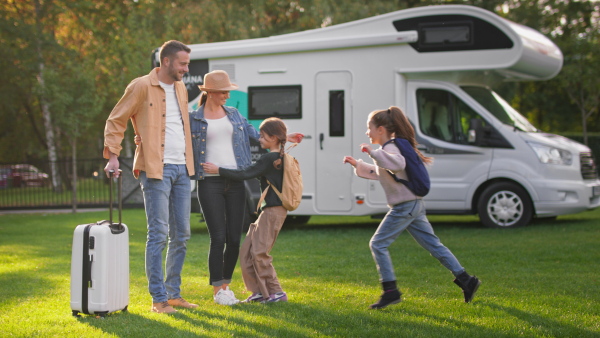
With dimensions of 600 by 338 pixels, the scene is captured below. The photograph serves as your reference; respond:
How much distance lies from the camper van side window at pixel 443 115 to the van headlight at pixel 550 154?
0.97 meters

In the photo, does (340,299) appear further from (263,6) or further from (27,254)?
(263,6)

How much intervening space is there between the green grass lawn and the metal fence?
9217mm

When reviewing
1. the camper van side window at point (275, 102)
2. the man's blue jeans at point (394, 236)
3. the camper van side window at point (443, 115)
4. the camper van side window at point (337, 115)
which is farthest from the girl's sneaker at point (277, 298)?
the camper van side window at point (443, 115)

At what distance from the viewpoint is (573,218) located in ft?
43.0

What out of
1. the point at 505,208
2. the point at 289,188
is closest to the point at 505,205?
the point at 505,208

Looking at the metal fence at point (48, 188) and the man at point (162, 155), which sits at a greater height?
the man at point (162, 155)

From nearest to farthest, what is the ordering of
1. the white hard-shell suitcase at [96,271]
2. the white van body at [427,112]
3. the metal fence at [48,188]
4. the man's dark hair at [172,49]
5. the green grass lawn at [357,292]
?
the green grass lawn at [357,292], the white hard-shell suitcase at [96,271], the man's dark hair at [172,49], the white van body at [427,112], the metal fence at [48,188]

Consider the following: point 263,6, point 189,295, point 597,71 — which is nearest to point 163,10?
point 263,6

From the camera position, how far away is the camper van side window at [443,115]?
1132cm

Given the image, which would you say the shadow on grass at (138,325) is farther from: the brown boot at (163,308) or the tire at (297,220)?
the tire at (297,220)

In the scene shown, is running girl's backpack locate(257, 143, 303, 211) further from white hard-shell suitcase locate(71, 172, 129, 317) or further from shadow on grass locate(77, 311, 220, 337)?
white hard-shell suitcase locate(71, 172, 129, 317)

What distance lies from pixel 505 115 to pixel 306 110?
2996 mm

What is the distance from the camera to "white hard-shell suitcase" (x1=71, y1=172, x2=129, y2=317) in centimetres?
529

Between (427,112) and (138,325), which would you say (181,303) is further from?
(427,112)
